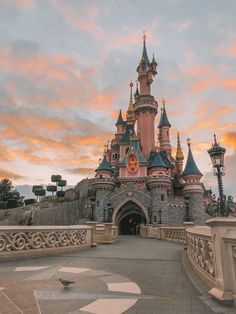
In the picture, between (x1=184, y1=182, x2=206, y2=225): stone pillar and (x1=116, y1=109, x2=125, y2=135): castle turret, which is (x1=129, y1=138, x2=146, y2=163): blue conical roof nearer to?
(x1=184, y1=182, x2=206, y2=225): stone pillar

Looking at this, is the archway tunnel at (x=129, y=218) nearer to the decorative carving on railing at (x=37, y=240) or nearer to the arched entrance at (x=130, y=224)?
the arched entrance at (x=130, y=224)

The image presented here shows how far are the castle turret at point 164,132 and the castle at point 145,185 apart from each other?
311 inches

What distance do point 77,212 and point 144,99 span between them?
2664cm

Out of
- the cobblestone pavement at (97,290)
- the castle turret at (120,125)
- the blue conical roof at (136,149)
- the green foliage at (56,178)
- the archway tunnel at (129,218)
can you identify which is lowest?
the cobblestone pavement at (97,290)

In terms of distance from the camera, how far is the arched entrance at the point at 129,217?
43.7 m

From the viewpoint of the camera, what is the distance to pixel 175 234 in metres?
20.2

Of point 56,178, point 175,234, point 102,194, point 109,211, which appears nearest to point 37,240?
point 175,234

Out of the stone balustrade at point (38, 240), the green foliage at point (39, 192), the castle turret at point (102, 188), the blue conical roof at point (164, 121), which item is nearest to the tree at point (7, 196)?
the green foliage at point (39, 192)

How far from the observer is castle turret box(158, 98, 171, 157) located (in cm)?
6038

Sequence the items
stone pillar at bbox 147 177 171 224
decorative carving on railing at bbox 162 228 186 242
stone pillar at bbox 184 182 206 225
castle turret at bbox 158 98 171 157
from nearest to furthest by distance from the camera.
Answer: decorative carving on railing at bbox 162 228 186 242 < stone pillar at bbox 147 177 171 224 < stone pillar at bbox 184 182 206 225 < castle turret at bbox 158 98 171 157

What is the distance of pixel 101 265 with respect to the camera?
807cm

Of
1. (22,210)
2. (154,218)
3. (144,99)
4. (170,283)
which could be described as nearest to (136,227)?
(154,218)

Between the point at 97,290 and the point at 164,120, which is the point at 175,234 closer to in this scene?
the point at 97,290

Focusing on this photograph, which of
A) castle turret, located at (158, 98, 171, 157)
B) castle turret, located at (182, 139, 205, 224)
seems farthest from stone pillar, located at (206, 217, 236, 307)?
castle turret, located at (158, 98, 171, 157)
